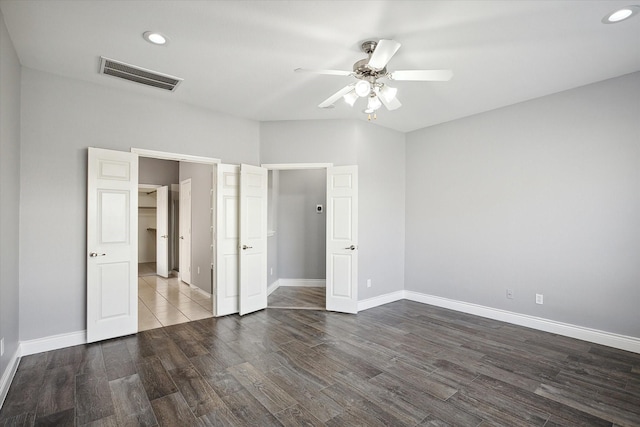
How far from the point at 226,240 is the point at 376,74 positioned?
295cm

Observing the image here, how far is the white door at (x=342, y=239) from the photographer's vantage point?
446cm

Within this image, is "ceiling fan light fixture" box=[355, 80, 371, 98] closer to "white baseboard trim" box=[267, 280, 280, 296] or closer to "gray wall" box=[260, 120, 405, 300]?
"gray wall" box=[260, 120, 405, 300]

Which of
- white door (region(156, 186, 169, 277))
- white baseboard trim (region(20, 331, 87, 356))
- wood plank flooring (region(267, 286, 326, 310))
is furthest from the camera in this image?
white door (region(156, 186, 169, 277))

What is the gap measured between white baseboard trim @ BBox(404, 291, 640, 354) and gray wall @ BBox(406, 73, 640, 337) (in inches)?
2.7

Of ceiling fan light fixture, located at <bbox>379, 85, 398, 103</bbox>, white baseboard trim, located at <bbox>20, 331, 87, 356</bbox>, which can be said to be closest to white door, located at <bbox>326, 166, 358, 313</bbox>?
ceiling fan light fixture, located at <bbox>379, 85, 398, 103</bbox>

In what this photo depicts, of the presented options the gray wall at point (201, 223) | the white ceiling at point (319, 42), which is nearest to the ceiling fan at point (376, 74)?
the white ceiling at point (319, 42)

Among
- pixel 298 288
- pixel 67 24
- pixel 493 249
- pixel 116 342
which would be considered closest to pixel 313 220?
pixel 298 288

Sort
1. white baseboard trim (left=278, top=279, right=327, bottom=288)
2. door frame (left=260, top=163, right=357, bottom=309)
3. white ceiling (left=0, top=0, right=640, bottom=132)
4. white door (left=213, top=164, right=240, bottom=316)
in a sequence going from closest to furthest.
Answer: white ceiling (left=0, top=0, right=640, bottom=132), white door (left=213, top=164, right=240, bottom=316), door frame (left=260, top=163, right=357, bottom=309), white baseboard trim (left=278, top=279, right=327, bottom=288)

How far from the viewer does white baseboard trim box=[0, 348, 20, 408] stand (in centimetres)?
229

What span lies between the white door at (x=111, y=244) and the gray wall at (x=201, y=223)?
178 centimetres

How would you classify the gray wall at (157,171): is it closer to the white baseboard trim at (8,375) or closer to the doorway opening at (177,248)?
the doorway opening at (177,248)

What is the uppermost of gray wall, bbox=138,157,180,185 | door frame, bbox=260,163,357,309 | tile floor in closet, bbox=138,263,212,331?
gray wall, bbox=138,157,180,185

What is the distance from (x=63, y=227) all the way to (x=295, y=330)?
280 cm

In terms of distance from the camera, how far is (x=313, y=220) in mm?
6270
